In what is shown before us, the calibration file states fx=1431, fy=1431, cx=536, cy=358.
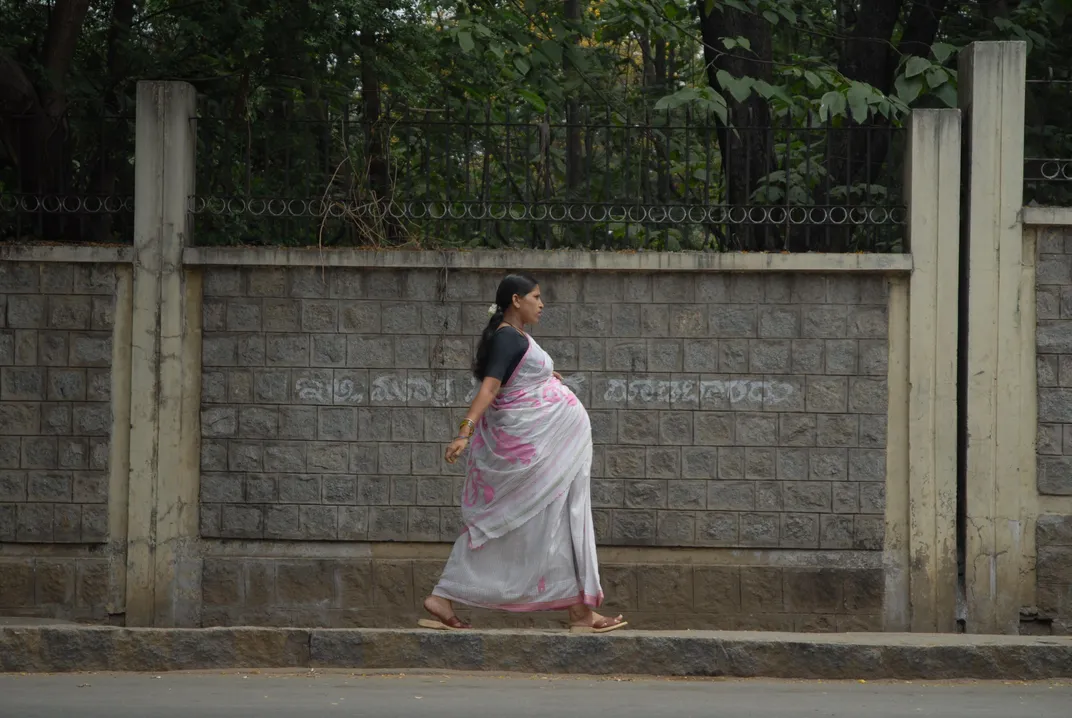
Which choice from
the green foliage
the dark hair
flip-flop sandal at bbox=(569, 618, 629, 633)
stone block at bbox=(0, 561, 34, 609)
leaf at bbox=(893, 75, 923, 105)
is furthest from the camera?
leaf at bbox=(893, 75, 923, 105)

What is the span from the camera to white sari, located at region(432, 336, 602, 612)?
6410 millimetres

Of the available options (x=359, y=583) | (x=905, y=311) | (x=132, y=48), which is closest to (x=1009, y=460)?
(x=905, y=311)

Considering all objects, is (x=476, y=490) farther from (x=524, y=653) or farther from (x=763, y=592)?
(x=763, y=592)

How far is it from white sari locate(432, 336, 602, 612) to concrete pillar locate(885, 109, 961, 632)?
195 cm

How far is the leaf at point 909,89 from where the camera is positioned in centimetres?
785

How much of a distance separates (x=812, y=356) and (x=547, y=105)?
2.65 meters

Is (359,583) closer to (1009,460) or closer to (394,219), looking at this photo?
(394,219)

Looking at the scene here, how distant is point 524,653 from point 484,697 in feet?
1.97

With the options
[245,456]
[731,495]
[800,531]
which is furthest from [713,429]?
[245,456]

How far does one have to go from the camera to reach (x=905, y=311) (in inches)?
295

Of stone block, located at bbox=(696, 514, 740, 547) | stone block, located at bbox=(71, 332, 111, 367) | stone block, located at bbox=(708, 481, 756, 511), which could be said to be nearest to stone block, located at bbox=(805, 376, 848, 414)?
stone block, located at bbox=(708, 481, 756, 511)

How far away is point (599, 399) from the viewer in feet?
25.0

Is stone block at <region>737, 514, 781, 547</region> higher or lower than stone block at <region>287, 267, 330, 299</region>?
lower

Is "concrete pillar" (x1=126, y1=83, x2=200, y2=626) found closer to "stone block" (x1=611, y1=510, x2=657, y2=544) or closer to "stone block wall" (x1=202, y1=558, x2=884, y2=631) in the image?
"stone block wall" (x1=202, y1=558, x2=884, y2=631)
